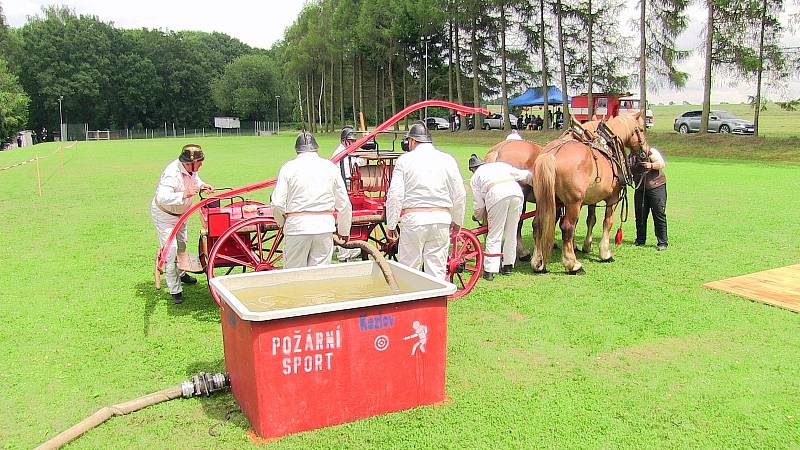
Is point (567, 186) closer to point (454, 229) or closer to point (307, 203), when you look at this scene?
point (454, 229)

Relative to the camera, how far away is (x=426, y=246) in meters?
6.40

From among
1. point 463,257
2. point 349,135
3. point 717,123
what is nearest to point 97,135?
point 717,123

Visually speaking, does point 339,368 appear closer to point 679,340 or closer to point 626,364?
point 626,364

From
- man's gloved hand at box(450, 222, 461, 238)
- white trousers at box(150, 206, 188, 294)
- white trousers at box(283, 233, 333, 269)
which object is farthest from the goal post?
white trousers at box(283, 233, 333, 269)

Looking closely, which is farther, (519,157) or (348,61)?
(348,61)

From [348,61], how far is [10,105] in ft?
102

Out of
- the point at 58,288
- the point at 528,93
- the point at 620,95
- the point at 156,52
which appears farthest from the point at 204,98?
the point at 58,288

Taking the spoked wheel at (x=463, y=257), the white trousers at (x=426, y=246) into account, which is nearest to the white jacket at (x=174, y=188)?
the white trousers at (x=426, y=246)

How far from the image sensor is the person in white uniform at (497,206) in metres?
7.89

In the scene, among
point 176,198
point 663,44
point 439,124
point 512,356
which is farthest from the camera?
point 439,124

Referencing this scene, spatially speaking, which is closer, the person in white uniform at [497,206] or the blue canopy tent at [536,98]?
the person in white uniform at [497,206]

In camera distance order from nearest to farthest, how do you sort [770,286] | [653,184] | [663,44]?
[770,286], [653,184], [663,44]

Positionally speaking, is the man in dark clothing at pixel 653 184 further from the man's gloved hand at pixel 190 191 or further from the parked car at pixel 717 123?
the parked car at pixel 717 123

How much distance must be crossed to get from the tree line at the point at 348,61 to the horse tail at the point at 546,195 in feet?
88.3
